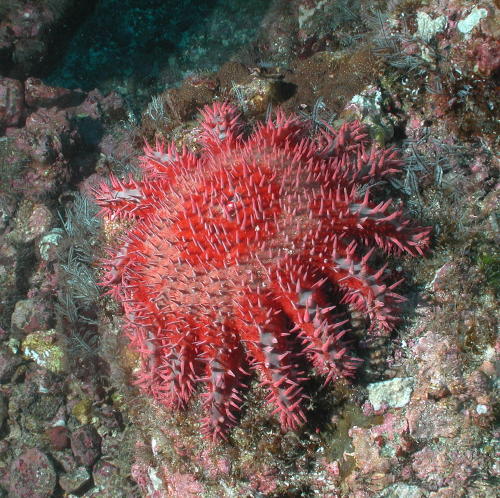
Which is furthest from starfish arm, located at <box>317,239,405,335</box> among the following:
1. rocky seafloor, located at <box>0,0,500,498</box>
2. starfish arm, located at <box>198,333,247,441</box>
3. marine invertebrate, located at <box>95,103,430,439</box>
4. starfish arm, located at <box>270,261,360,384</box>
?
starfish arm, located at <box>198,333,247,441</box>

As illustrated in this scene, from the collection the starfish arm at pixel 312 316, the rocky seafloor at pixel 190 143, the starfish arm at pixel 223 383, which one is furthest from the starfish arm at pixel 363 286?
the starfish arm at pixel 223 383

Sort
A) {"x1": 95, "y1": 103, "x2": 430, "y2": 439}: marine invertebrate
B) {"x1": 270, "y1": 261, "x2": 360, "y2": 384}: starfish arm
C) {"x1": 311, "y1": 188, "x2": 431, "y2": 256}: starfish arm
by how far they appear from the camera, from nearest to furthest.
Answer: {"x1": 270, "y1": 261, "x2": 360, "y2": 384}: starfish arm → {"x1": 95, "y1": 103, "x2": 430, "y2": 439}: marine invertebrate → {"x1": 311, "y1": 188, "x2": 431, "y2": 256}: starfish arm

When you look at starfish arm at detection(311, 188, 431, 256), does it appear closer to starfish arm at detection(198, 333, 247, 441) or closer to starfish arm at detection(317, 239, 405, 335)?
starfish arm at detection(317, 239, 405, 335)

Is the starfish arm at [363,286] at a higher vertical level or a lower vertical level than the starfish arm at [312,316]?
higher

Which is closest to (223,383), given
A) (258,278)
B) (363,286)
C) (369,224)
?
(258,278)

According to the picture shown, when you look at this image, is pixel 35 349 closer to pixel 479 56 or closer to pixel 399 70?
pixel 399 70

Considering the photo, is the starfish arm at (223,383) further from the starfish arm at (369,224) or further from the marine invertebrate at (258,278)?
the starfish arm at (369,224)
